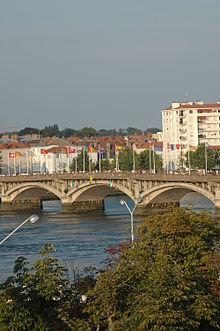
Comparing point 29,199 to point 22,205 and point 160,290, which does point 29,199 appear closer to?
point 22,205

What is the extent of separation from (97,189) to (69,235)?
33722 millimetres

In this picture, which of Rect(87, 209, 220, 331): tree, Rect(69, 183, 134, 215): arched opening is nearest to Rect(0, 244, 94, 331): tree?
Rect(87, 209, 220, 331): tree

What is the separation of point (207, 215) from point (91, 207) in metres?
77.8

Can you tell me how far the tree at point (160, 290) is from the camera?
120ft

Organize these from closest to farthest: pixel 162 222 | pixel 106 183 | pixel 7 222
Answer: pixel 162 222, pixel 7 222, pixel 106 183

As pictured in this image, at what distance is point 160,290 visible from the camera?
37.1 m

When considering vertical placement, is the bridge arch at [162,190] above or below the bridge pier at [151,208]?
above

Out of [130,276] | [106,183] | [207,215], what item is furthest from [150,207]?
[130,276]

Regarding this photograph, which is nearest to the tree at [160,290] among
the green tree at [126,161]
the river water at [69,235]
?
the river water at [69,235]

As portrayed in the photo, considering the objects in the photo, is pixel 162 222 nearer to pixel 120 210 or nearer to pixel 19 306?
pixel 19 306

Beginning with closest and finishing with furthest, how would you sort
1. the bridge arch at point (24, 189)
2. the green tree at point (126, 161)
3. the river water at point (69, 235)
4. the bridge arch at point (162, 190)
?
the river water at point (69, 235) → the bridge arch at point (162, 190) → the bridge arch at point (24, 189) → the green tree at point (126, 161)

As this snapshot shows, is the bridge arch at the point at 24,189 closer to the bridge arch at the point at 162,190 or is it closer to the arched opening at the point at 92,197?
the arched opening at the point at 92,197

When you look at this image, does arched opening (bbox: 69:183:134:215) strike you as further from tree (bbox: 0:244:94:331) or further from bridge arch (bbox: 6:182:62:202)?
tree (bbox: 0:244:94:331)

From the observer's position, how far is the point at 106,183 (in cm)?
11938
